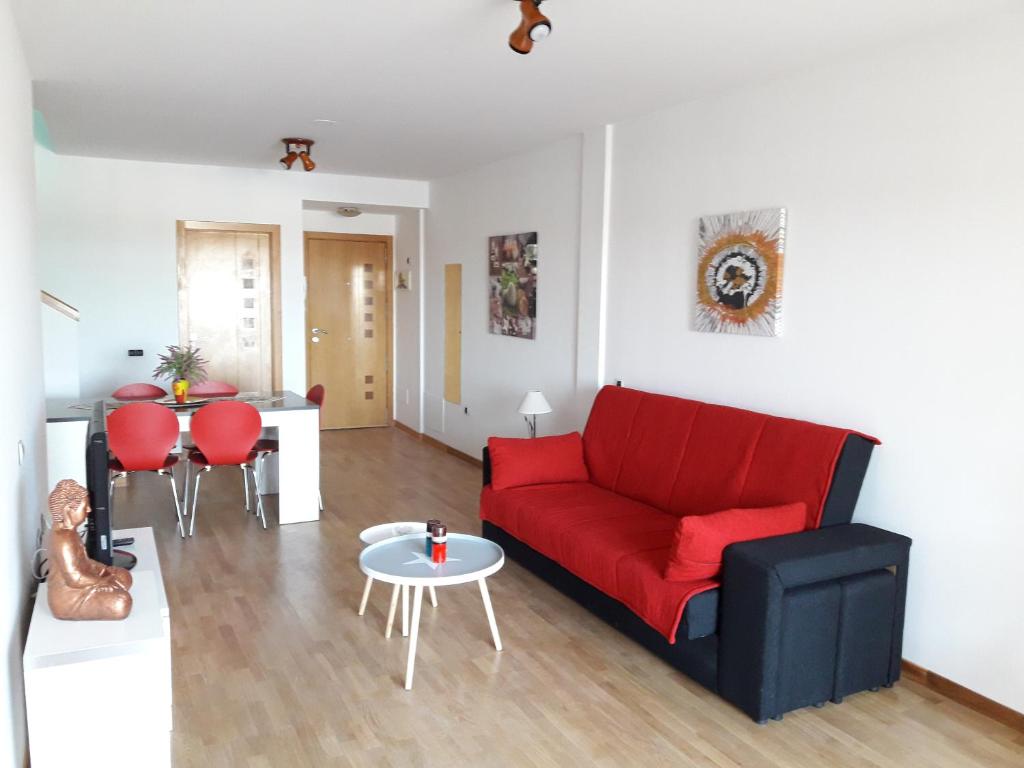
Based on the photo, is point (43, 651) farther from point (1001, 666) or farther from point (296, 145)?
point (296, 145)

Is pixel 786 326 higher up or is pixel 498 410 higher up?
pixel 786 326

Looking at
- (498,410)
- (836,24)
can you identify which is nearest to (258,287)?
(498,410)

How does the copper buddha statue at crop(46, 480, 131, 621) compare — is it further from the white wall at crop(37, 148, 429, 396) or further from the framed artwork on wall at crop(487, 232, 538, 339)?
the white wall at crop(37, 148, 429, 396)

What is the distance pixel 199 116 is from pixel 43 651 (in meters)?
3.54

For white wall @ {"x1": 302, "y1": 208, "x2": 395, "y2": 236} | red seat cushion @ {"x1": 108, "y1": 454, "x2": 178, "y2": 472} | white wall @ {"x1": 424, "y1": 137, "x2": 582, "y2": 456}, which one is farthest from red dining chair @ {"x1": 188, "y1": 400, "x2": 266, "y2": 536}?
white wall @ {"x1": 302, "y1": 208, "x2": 395, "y2": 236}

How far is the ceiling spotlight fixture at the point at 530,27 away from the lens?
269 cm

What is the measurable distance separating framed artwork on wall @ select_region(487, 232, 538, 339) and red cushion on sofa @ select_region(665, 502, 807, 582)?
3009mm

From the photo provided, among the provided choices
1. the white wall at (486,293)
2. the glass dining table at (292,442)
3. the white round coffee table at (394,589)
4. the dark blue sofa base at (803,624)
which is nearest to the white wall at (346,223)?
the white wall at (486,293)

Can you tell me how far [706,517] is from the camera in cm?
299

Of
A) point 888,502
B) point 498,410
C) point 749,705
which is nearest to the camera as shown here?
point 749,705

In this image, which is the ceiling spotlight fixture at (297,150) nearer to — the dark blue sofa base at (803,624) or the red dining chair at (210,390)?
the red dining chair at (210,390)

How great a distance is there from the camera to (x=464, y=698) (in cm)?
301

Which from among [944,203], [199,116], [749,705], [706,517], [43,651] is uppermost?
[199,116]

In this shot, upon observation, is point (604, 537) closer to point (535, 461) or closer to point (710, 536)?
point (710, 536)
